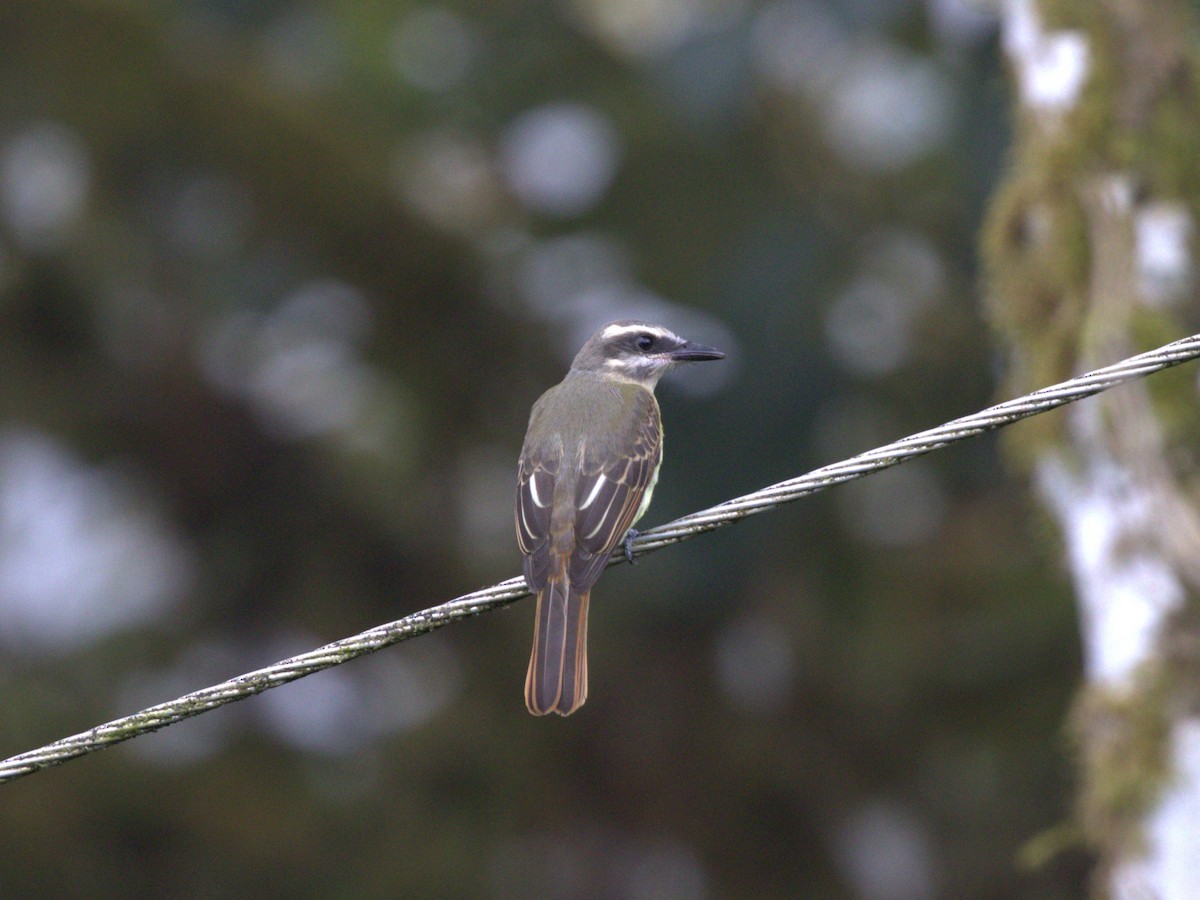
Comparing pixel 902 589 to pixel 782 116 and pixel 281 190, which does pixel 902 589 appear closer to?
pixel 782 116

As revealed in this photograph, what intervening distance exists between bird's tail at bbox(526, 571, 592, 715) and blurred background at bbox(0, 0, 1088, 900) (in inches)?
285

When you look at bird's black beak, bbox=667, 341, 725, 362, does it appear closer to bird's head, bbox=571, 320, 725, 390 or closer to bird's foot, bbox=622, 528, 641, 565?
bird's head, bbox=571, 320, 725, 390

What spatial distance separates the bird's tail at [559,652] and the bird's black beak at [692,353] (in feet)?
6.33

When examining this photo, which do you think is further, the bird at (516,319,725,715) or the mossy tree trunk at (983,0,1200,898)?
the mossy tree trunk at (983,0,1200,898)

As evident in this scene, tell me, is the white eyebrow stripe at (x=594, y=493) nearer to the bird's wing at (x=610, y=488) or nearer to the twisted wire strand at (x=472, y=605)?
the bird's wing at (x=610, y=488)

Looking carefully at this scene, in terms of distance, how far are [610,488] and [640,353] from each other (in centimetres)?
163

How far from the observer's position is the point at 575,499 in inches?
275

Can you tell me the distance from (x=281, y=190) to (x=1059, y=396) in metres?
10.9

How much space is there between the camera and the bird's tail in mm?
6410

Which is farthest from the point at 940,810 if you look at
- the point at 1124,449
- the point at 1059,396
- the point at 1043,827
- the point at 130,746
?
the point at 1059,396

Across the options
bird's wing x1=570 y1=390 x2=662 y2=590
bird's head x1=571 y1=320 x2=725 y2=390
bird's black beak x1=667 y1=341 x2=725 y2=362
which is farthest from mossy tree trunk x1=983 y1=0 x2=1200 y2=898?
bird's wing x1=570 y1=390 x2=662 y2=590

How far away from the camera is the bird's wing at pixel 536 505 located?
6754 mm

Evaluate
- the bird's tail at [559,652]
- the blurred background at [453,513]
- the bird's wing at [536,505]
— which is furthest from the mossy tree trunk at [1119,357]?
the blurred background at [453,513]

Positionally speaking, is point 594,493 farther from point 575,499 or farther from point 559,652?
point 559,652
